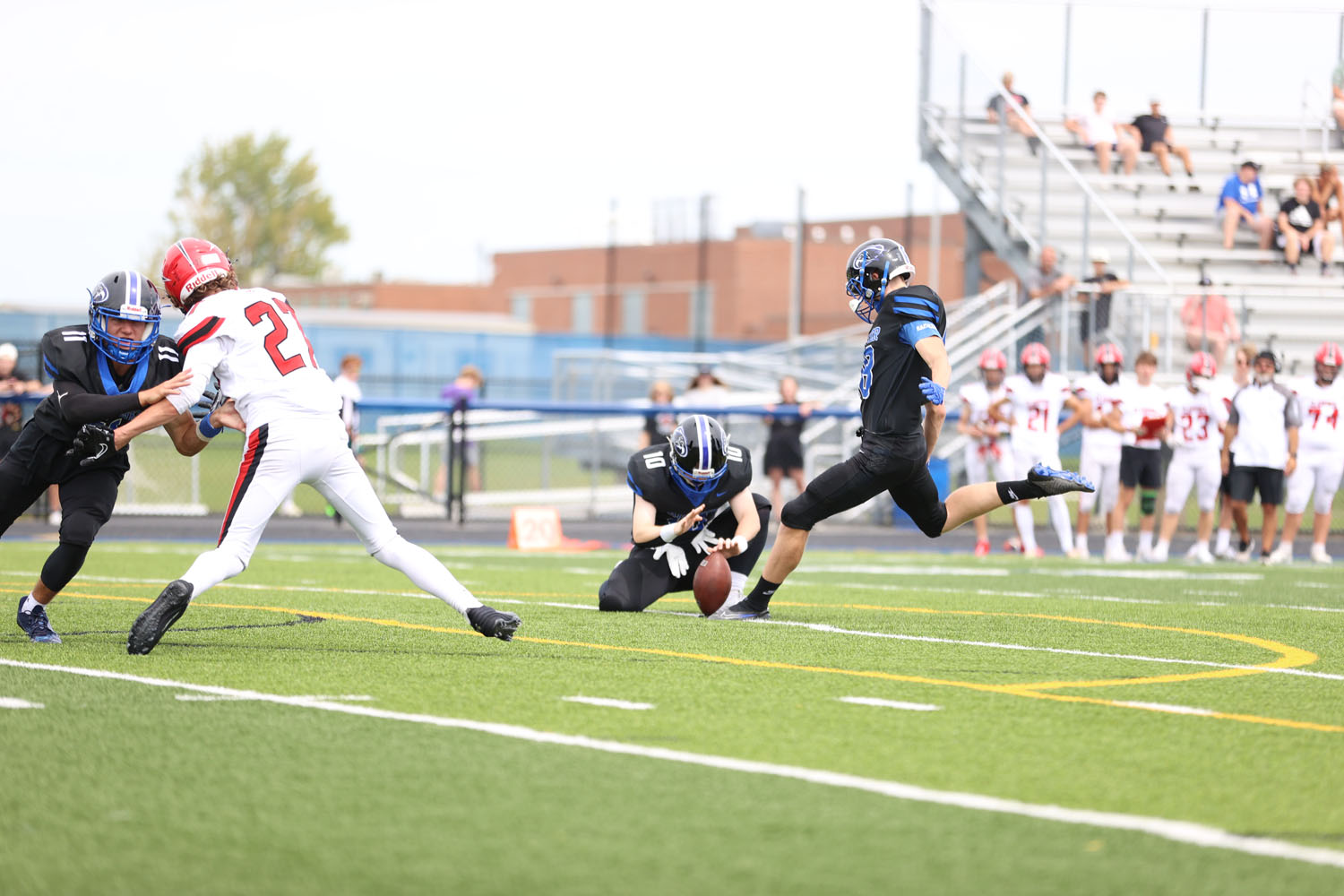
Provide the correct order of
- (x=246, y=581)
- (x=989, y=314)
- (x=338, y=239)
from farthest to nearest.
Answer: (x=338, y=239)
(x=989, y=314)
(x=246, y=581)

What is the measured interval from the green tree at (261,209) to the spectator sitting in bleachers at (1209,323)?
38241mm

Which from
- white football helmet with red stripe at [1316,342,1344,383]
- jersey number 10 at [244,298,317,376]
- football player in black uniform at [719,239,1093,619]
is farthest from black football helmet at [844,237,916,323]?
white football helmet with red stripe at [1316,342,1344,383]

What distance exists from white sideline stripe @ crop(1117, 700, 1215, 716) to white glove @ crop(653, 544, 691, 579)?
3.51m

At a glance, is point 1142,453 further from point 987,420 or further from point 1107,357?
point 987,420

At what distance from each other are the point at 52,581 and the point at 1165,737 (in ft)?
15.2

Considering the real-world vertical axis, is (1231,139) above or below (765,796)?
above

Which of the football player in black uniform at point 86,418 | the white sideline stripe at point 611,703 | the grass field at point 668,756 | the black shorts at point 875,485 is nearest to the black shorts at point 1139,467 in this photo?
the grass field at point 668,756

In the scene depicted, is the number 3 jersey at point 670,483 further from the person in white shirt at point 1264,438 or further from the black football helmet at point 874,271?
the person in white shirt at point 1264,438

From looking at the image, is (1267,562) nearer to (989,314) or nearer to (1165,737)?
(989,314)

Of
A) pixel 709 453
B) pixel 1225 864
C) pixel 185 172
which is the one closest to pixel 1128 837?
pixel 1225 864

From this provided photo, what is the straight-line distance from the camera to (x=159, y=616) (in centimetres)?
631

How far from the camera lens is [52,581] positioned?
22.8 feet

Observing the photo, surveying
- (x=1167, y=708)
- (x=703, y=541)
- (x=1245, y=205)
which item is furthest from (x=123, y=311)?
(x=1245, y=205)

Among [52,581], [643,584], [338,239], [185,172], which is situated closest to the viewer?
[52,581]
